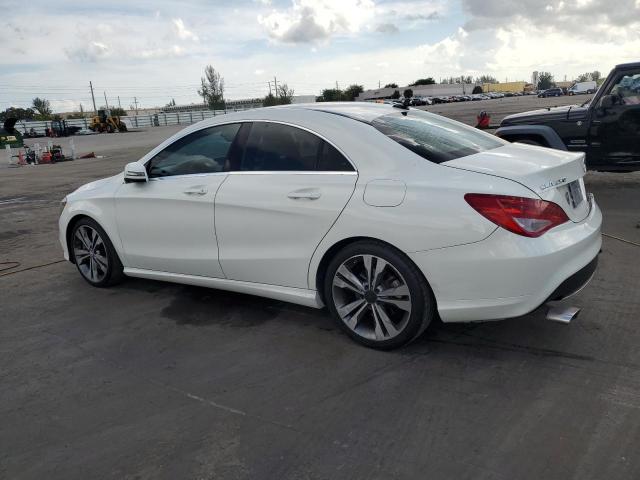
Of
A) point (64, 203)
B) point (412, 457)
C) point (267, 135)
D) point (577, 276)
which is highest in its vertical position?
point (267, 135)

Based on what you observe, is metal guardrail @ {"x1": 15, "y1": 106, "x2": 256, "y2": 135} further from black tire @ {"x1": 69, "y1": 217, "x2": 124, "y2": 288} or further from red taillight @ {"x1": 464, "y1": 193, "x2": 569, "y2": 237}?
red taillight @ {"x1": 464, "y1": 193, "x2": 569, "y2": 237}

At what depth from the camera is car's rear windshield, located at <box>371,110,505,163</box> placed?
365 centimetres

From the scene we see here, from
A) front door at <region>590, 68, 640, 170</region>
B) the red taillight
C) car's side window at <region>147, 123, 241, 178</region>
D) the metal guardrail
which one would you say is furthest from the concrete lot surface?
the metal guardrail

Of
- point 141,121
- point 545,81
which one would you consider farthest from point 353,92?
point 545,81

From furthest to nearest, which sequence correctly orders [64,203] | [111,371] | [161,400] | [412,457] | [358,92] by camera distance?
1. [358,92]
2. [64,203]
3. [111,371]
4. [161,400]
5. [412,457]

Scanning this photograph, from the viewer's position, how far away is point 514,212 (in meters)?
3.13

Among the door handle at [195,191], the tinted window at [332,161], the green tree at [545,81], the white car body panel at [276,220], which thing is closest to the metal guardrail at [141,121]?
the door handle at [195,191]

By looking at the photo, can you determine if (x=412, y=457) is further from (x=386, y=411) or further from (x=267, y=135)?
(x=267, y=135)

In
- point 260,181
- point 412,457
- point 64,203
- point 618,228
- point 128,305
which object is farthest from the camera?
point 618,228

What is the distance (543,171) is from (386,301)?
125 cm

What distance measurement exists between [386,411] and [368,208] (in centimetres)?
121

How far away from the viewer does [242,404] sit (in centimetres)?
316

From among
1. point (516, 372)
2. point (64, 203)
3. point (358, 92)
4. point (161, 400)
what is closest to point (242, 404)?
point (161, 400)

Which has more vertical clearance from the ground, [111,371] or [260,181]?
[260,181]
